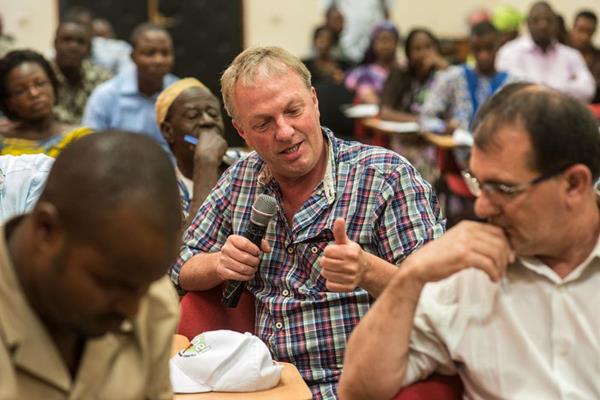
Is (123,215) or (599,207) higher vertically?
(123,215)

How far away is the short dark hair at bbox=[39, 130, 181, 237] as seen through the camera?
125 centimetres

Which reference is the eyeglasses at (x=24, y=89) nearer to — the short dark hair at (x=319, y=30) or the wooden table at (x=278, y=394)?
the wooden table at (x=278, y=394)

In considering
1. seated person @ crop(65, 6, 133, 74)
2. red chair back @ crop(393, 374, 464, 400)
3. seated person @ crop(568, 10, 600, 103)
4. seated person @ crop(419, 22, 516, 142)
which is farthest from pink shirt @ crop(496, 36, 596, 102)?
red chair back @ crop(393, 374, 464, 400)

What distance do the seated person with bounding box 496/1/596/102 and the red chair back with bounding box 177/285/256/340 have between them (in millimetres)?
5832

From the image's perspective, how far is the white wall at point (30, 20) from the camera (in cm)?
998

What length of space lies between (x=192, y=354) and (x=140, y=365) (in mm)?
700

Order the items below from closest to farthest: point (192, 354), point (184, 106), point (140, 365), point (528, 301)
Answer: point (140, 365)
point (528, 301)
point (192, 354)
point (184, 106)

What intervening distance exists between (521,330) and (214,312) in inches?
41.3

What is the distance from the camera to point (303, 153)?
2.48m

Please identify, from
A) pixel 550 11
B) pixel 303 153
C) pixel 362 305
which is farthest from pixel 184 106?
pixel 550 11

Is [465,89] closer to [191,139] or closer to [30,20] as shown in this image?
[191,139]

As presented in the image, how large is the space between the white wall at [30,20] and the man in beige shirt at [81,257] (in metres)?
9.11

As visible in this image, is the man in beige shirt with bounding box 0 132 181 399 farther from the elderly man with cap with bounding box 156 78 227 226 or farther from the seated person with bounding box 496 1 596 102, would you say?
the seated person with bounding box 496 1 596 102

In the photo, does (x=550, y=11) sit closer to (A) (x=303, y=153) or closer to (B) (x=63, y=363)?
(A) (x=303, y=153)
